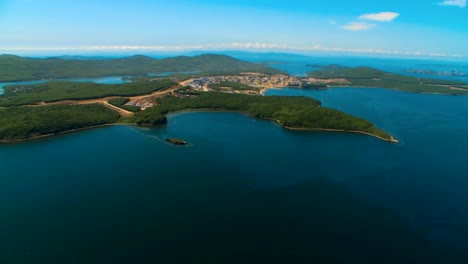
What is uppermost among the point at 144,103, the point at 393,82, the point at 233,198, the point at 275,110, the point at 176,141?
the point at 393,82

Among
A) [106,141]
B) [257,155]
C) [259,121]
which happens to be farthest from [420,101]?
[106,141]

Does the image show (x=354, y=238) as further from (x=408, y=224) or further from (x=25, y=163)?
(x=25, y=163)

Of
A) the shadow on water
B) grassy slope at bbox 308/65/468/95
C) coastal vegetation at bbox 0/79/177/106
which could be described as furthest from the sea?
grassy slope at bbox 308/65/468/95

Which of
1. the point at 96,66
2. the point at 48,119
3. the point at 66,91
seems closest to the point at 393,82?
the point at 66,91

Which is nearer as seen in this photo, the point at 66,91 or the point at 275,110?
the point at 275,110

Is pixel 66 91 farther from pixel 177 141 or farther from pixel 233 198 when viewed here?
pixel 233 198

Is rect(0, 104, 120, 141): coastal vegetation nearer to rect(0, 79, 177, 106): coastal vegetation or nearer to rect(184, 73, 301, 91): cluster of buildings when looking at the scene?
rect(0, 79, 177, 106): coastal vegetation

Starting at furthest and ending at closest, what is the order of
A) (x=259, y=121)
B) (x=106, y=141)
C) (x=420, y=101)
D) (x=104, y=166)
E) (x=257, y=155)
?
(x=420, y=101)
(x=259, y=121)
(x=106, y=141)
(x=257, y=155)
(x=104, y=166)
